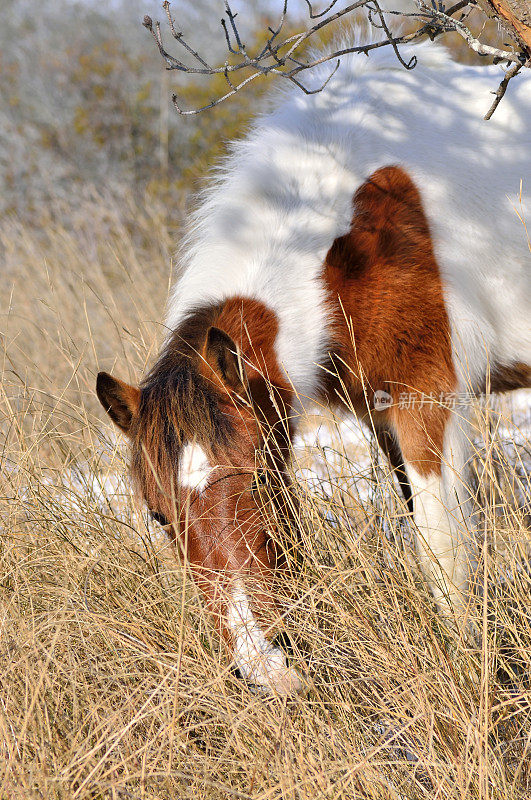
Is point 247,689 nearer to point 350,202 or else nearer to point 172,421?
point 172,421

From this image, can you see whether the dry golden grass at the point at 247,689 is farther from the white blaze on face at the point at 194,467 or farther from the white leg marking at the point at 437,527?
the white blaze on face at the point at 194,467

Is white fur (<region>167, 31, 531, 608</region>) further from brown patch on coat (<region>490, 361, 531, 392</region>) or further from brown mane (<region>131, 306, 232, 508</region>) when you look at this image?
brown mane (<region>131, 306, 232, 508</region>)

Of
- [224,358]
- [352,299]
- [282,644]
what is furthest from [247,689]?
[352,299]

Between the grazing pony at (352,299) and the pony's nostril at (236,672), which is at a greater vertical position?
the grazing pony at (352,299)

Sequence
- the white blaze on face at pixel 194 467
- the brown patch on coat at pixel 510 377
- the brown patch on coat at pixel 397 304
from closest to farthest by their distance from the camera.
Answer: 1. the white blaze on face at pixel 194 467
2. the brown patch on coat at pixel 397 304
3. the brown patch on coat at pixel 510 377

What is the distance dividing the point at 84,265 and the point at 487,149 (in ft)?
13.0

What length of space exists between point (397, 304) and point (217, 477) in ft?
2.67

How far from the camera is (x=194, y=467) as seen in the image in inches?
73.9

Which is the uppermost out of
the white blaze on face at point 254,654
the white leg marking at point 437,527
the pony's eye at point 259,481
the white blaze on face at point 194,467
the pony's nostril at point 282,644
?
the white blaze on face at point 194,467

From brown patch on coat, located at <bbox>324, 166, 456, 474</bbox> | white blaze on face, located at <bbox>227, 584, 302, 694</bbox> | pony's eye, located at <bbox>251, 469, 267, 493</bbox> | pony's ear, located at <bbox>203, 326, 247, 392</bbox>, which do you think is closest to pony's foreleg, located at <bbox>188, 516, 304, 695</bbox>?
white blaze on face, located at <bbox>227, 584, 302, 694</bbox>

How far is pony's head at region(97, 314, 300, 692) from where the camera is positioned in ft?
5.79

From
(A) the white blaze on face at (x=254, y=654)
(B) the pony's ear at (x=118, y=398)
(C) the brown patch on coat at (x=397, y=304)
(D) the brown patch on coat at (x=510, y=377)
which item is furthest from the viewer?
(D) the brown patch on coat at (x=510, y=377)

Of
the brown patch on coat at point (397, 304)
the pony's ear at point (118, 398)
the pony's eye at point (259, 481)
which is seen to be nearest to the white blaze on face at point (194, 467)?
the pony's eye at point (259, 481)

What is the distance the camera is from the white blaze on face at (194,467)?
1.87 meters
